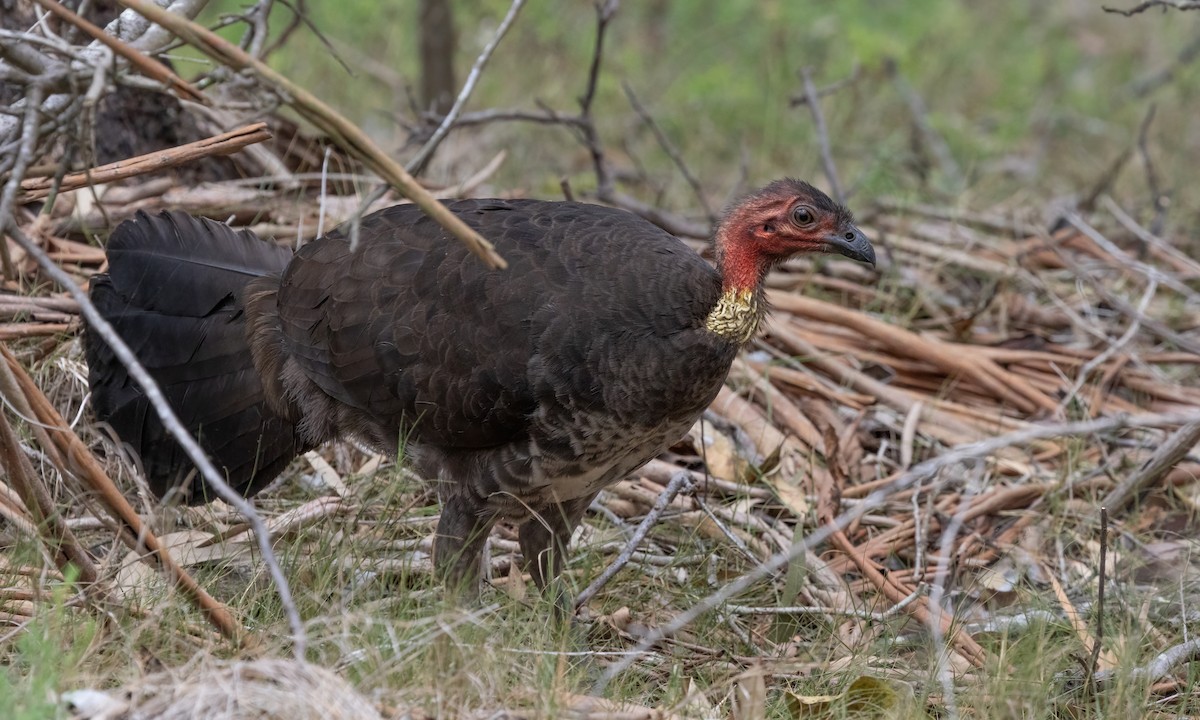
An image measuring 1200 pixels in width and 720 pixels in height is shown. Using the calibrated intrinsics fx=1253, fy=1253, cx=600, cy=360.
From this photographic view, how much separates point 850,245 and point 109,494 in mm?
2139

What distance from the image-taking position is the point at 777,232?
363 centimetres

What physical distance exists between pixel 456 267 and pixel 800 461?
175 centimetres

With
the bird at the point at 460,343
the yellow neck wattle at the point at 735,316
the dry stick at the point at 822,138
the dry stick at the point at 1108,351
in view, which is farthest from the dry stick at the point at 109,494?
the dry stick at the point at 822,138

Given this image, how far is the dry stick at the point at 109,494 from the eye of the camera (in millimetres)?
2738

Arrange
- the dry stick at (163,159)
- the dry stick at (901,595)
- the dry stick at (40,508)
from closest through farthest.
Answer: the dry stick at (40,508) → the dry stick at (163,159) → the dry stick at (901,595)

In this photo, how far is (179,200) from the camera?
487cm

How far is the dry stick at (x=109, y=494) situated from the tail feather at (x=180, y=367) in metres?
0.93

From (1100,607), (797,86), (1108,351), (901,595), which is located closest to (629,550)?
(901,595)

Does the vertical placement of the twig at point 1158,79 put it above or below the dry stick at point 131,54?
below

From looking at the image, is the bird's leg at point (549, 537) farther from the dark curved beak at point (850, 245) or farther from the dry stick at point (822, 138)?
the dry stick at point (822, 138)

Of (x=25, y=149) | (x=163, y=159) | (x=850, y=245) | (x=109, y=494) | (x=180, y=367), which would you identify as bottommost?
(x=180, y=367)

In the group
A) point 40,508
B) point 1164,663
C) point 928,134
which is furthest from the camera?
point 928,134

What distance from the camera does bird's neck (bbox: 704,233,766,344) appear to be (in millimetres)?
3498

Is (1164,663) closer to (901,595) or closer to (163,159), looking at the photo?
(901,595)
